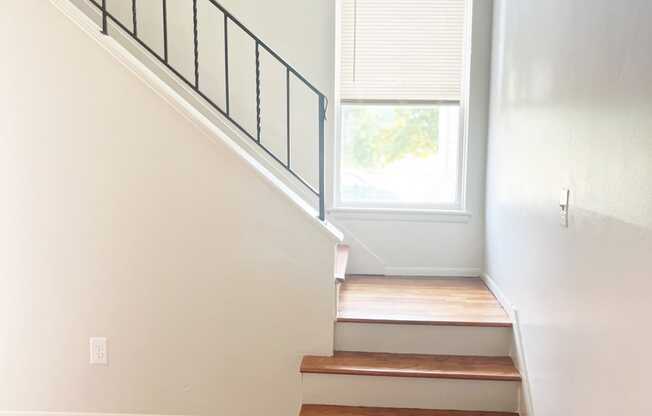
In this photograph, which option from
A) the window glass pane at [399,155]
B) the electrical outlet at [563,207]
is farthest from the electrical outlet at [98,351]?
the electrical outlet at [563,207]

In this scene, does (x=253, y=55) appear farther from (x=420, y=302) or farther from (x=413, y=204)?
(x=420, y=302)

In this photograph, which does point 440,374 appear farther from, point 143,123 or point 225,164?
point 143,123

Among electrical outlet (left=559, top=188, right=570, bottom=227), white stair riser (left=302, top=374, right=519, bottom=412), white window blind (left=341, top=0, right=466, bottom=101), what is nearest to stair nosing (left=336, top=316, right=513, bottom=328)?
white stair riser (left=302, top=374, right=519, bottom=412)

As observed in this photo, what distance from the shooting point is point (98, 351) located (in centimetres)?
261

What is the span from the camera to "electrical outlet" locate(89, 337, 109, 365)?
8.53ft

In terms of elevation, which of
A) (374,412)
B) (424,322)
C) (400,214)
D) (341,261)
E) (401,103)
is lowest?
(374,412)

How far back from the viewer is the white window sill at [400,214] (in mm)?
3584

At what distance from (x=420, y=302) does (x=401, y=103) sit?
1423mm

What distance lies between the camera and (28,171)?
2.52 metres

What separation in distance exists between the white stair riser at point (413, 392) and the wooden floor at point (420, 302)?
0.30 m

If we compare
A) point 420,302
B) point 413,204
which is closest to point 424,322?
point 420,302

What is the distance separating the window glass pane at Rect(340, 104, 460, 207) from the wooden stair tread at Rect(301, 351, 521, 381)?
1.32 m

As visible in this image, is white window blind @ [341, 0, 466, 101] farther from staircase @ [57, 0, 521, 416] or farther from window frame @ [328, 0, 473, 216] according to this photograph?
staircase @ [57, 0, 521, 416]

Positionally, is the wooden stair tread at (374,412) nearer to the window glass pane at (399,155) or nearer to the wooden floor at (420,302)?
the wooden floor at (420,302)
